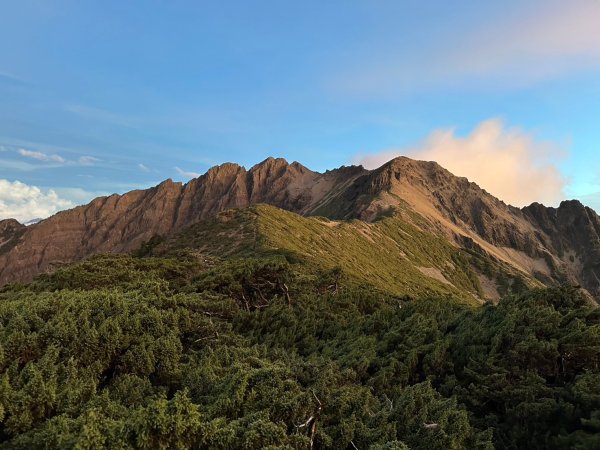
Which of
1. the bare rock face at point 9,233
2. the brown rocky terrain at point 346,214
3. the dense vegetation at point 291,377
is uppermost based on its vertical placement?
the brown rocky terrain at point 346,214

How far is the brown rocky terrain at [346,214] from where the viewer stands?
152m

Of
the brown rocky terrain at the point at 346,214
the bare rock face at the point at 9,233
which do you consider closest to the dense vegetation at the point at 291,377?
the brown rocky terrain at the point at 346,214

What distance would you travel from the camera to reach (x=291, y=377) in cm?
1329

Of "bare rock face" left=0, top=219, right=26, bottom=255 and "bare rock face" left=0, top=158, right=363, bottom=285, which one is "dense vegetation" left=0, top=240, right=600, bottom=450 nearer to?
"bare rock face" left=0, top=158, right=363, bottom=285

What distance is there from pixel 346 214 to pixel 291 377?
13212 cm

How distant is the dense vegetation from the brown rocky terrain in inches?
4510

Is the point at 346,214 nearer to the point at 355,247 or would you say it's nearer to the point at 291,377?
the point at 355,247

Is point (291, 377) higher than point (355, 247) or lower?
lower

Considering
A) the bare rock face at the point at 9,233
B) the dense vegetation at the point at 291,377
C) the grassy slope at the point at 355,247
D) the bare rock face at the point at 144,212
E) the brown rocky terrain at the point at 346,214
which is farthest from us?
the bare rock face at the point at 9,233

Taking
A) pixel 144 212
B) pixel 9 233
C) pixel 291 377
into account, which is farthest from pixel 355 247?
pixel 9 233

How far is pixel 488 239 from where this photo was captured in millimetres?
163625

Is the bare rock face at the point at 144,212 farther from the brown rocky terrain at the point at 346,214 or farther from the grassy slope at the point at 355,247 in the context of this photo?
the grassy slope at the point at 355,247

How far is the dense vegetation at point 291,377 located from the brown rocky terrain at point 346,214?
11454 centimetres

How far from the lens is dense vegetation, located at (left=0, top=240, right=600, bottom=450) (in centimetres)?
964
